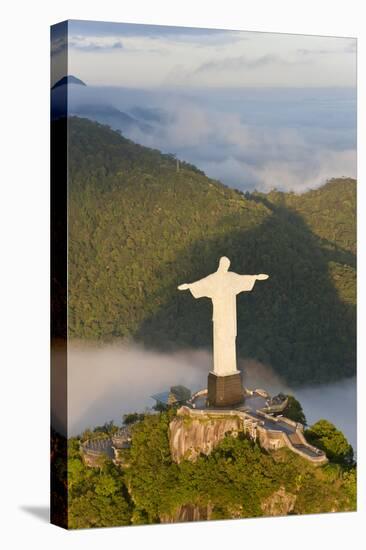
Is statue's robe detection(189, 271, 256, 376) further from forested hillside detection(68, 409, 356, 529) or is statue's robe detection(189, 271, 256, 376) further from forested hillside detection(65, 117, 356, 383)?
forested hillside detection(68, 409, 356, 529)

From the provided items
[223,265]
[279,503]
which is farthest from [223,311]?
[279,503]

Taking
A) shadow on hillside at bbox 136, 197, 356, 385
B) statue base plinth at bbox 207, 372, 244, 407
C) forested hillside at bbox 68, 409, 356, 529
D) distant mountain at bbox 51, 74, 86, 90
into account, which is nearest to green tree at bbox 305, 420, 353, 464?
forested hillside at bbox 68, 409, 356, 529

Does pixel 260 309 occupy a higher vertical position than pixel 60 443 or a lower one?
higher

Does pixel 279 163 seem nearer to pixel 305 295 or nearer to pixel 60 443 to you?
pixel 305 295

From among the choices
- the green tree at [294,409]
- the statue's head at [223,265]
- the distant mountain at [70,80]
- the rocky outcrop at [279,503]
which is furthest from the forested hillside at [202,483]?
the distant mountain at [70,80]

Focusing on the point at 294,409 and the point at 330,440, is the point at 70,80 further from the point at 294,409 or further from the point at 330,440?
the point at 330,440

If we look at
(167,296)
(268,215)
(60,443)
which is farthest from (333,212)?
(60,443)
